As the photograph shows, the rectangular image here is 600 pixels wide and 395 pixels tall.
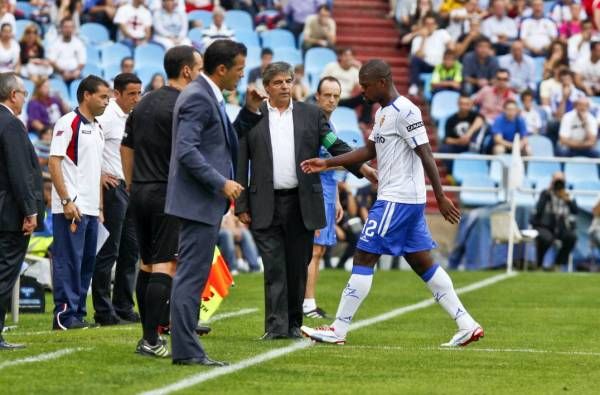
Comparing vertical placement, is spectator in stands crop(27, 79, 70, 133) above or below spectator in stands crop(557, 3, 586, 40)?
below

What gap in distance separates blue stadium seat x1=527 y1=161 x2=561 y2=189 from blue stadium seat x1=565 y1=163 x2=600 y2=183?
237mm

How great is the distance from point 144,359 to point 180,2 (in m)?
18.3

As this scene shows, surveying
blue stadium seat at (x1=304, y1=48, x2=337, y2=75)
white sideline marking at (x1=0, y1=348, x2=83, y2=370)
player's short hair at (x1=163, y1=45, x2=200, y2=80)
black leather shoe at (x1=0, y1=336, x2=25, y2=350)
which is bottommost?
black leather shoe at (x1=0, y1=336, x2=25, y2=350)

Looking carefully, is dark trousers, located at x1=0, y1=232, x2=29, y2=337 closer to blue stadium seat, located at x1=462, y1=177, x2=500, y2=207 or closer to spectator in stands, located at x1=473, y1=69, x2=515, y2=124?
blue stadium seat, located at x1=462, y1=177, x2=500, y2=207

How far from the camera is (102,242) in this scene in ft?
45.9

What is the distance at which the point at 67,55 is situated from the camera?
88.0 feet

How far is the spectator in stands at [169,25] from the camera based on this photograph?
2812cm

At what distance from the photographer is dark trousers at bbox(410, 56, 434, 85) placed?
28.5 m

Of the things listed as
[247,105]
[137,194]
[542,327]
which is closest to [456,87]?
[542,327]

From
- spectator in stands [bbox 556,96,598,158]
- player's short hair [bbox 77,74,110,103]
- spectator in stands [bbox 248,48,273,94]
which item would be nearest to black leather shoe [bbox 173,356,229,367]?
player's short hair [bbox 77,74,110,103]

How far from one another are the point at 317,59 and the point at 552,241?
6491 millimetres

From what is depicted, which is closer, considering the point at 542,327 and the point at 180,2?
the point at 542,327

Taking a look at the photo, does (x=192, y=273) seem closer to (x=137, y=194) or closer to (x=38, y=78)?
(x=137, y=194)

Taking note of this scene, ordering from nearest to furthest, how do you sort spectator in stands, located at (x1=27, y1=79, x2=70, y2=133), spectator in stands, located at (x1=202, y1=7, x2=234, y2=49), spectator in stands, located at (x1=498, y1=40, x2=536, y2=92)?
spectator in stands, located at (x1=27, y1=79, x2=70, y2=133), spectator in stands, located at (x1=202, y1=7, x2=234, y2=49), spectator in stands, located at (x1=498, y1=40, x2=536, y2=92)
